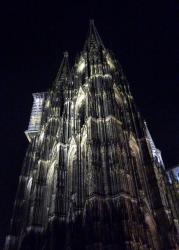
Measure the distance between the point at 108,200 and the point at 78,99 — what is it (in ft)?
51.2

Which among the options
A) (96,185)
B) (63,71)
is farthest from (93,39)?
(96,185)

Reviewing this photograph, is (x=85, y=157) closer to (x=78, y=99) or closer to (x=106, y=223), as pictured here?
(x=106, y=223)

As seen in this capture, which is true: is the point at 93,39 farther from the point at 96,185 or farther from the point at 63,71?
the point at 96,185

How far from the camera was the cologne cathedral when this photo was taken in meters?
17.6

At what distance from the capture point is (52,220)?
20.7m

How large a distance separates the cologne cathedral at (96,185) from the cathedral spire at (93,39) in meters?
4.32

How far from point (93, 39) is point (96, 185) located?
1074 inches

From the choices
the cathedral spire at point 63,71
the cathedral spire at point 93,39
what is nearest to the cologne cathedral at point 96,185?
the cathedral spire at point 93,39

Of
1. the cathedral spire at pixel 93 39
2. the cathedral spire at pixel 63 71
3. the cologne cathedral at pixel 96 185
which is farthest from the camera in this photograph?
the cathedral spire at pixel 63 71

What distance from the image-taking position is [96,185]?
19047mm

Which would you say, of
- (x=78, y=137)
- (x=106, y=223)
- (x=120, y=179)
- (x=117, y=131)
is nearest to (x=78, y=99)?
(x=78, y=137)

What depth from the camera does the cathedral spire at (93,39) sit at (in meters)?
37.7

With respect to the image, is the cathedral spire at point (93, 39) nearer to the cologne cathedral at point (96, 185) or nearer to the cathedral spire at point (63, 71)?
the cologne cathedral at point (96, 185)

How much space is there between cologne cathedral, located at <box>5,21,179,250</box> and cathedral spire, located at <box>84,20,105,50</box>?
14.2ft
